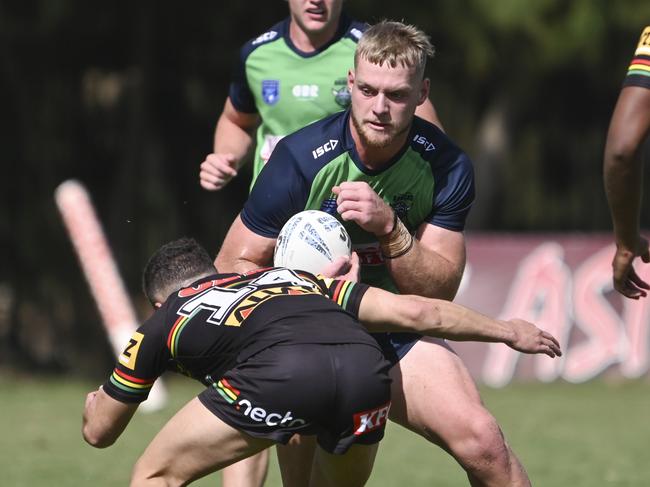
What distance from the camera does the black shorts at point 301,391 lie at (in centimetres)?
465

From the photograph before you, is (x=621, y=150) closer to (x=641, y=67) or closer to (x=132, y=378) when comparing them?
(x=641, y=67)

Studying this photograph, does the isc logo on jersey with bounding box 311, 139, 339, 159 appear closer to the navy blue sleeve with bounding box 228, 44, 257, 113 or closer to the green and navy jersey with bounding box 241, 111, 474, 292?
the green and navy jersey with bounding box 241, 111, 474, 292

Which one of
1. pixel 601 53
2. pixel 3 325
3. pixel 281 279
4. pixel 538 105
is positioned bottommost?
pixel 3 325

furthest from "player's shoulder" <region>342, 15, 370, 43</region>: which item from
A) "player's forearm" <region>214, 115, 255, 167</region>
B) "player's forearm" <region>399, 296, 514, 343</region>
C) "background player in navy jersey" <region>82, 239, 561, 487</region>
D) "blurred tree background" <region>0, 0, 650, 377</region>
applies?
"blurred tree background" <region>0, 0, 650, 377</region>

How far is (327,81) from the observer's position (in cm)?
627

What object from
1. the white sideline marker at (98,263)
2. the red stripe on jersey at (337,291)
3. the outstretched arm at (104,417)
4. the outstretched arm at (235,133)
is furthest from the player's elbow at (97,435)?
the white sideline marker at (98,263)

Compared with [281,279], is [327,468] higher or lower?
lower

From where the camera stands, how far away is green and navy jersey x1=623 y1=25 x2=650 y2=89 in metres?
4.32

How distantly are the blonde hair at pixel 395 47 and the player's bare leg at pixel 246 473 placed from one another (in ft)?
6.72

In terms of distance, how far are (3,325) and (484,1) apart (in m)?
8.40

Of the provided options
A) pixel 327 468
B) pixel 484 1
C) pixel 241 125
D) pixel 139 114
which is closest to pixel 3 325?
pixel 139 114

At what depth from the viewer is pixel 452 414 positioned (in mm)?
5082

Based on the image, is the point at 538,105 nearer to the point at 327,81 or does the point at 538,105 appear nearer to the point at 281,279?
the point at 327,81

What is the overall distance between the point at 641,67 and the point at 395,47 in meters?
1.15
